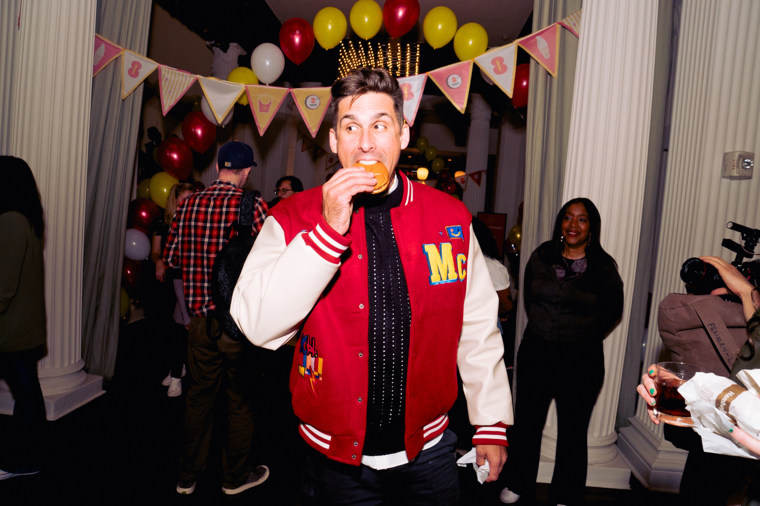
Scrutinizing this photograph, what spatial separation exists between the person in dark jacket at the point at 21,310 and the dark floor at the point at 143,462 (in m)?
0.22

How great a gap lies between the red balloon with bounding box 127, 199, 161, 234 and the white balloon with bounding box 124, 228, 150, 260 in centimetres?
14

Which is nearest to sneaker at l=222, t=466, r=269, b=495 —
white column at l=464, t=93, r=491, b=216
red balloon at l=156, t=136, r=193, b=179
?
red balloon at l=156, t=136, r=193, b=179

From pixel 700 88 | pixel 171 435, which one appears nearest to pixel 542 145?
pixel 700 88

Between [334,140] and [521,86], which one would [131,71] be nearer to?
[334,140]

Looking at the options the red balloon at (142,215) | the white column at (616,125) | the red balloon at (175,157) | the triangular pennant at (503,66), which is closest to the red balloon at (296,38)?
the red balloon at (175,157)

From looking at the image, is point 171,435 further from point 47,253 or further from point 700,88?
point 700,88

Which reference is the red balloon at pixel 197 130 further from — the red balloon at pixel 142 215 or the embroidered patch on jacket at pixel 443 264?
the embroidered patch on jacket at pixel 443 264

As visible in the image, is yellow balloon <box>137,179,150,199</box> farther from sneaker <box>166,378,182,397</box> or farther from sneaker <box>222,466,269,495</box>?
sneaker <box>222,466,269,495</box>

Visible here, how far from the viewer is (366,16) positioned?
5.32m

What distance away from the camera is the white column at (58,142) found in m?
3.19

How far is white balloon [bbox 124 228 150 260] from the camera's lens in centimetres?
472

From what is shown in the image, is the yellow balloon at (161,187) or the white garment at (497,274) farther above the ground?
the yellow balloon at (161,187)

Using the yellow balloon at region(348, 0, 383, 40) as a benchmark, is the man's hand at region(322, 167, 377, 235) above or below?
below

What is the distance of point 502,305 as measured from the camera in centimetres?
336
